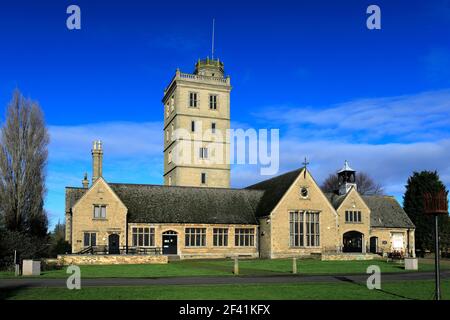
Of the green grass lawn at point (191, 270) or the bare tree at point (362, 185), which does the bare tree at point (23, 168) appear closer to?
the green grass lawn at point (191, 270)

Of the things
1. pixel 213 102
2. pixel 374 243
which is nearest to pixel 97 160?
pixel 213 102

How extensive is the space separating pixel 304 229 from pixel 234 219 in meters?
7.56

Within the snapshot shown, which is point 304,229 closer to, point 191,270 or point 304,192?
point 304,192

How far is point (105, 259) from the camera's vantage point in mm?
39125

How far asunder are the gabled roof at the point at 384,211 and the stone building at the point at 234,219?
0.14 m

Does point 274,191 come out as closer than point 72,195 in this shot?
No

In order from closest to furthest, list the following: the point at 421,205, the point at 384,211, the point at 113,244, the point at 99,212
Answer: the point at 113,244
the point at 99,212
the point at 384,211
the point at 421,205

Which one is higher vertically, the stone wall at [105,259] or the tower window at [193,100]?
the tower window at [193,100]

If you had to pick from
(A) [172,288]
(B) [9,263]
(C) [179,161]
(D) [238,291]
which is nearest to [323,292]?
(D) [238,291]

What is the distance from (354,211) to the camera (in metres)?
56.4

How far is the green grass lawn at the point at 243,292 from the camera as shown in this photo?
17031 millimetres

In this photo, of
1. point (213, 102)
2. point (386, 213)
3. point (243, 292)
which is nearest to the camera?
point (243, 292)

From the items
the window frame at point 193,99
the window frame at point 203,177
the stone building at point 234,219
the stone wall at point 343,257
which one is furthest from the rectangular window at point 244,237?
the window frame at point 193,99
